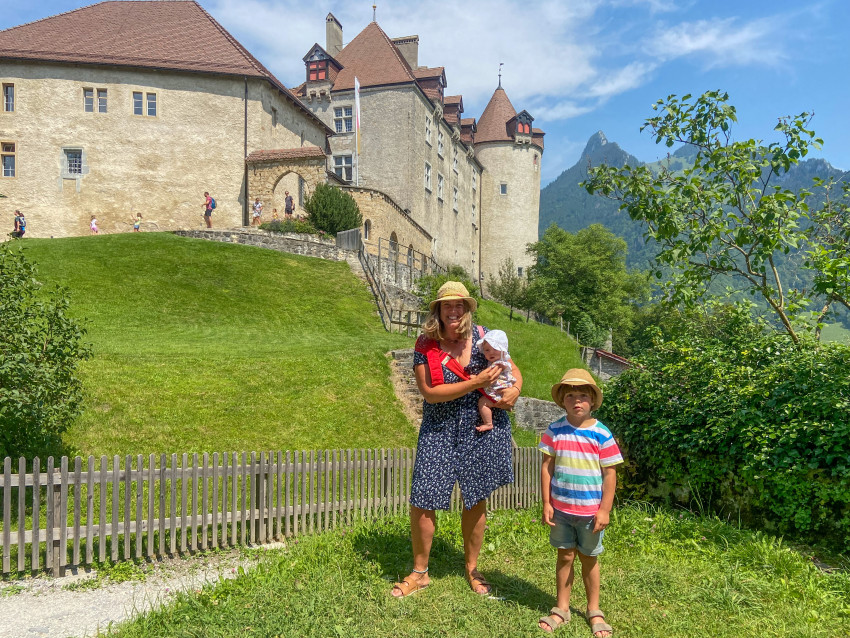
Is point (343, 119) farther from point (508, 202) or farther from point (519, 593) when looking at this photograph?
point (519, 593)

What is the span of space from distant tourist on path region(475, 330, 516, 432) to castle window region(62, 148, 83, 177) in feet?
114

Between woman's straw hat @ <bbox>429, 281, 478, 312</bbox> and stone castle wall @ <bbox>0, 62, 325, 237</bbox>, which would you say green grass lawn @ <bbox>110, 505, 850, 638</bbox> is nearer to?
woman's straw hat @ <bbox>429, 281, 478, 312</bbox>

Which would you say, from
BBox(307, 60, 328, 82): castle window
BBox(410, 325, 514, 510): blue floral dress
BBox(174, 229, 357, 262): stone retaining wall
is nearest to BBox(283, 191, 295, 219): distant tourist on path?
BBox(174, 229, 357, 262): stone retaining wall

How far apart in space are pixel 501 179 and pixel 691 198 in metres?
53.5

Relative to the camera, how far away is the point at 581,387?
4.33m

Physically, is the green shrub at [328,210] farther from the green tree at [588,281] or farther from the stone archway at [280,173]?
the green tree at [588,281]

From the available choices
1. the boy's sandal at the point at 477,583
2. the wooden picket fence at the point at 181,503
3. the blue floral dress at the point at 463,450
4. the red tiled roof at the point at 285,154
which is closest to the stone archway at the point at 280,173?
the red tiled roof at the point at 285,154

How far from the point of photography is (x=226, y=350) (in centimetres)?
1502

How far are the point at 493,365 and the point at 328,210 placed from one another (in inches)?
1048

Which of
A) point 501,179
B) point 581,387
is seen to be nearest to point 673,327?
point 581,387

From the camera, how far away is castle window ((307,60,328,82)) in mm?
42781

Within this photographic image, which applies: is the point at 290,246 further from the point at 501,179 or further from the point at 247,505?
the point at 501,179

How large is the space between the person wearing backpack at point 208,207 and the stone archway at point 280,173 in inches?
79.9

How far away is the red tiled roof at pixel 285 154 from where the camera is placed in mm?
30984
